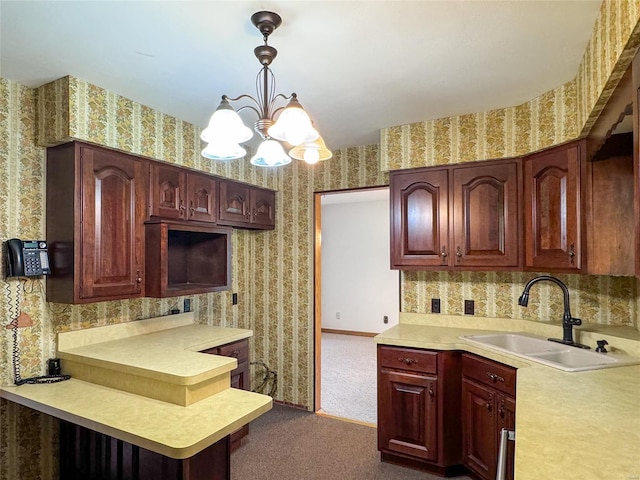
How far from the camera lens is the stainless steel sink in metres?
1.87

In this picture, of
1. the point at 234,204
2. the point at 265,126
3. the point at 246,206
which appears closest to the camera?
the point at 265,126

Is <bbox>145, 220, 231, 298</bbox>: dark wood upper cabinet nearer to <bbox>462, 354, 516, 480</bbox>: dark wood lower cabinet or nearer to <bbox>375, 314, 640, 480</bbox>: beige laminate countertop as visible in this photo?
<bbox>462, 354, 516, 480</bbox>: dark wood lower cabinet

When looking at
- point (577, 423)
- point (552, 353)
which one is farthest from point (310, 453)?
point (577, 423)

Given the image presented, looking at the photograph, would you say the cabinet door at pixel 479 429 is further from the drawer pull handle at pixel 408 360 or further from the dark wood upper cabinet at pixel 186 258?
the dark wood upper cabinet at pixel 186 258

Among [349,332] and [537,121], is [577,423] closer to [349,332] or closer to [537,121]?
[537,121]

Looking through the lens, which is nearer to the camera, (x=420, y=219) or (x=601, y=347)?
(x=601, y=347)

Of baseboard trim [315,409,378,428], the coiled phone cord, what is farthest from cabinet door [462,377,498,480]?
the coiled phone cord

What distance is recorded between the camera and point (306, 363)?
12.0ft

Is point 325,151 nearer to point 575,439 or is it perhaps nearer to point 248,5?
point 248,5

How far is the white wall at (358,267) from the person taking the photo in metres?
6.69

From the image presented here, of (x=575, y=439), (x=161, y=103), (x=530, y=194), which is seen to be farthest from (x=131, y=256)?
(x=530, y=194)

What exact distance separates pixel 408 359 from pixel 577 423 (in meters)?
1.45

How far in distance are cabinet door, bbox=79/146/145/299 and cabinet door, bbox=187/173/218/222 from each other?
42 centimetres

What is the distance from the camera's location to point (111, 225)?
2.39 meters
